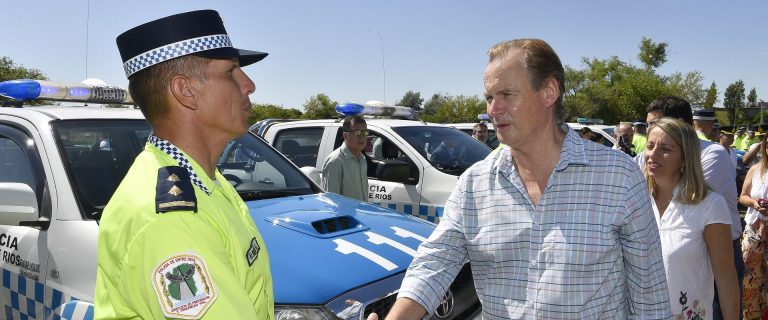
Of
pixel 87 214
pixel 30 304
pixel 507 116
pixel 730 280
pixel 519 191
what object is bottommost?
pixel 30 304

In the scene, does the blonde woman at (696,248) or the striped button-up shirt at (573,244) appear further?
the blonde woman at (696,248)

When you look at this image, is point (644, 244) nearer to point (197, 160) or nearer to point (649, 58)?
point (197, 160)

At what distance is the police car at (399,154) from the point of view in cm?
548

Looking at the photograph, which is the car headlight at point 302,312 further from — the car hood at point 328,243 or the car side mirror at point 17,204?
the car side mirror at point 17,204

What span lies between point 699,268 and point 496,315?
5.00 feet

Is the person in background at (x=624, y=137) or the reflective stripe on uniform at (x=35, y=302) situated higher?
the person in background at (x=624, y=137)

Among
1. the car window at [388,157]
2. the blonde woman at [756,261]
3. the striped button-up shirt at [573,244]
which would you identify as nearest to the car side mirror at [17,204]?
the striped button-up shirt at [573,244]

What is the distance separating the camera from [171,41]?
4.65ft

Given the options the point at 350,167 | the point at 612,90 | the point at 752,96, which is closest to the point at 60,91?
the point at 350,167

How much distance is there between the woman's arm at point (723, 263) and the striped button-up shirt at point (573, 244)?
4.03ft

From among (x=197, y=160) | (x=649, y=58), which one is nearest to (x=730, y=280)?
(x=197, y=160)

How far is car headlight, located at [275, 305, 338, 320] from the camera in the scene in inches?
88.0

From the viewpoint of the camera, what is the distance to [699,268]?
9.18 ft

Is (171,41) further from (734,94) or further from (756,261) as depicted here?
(734,94)
